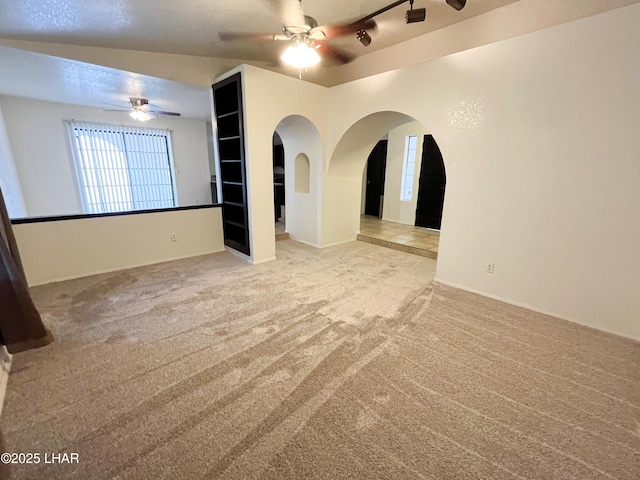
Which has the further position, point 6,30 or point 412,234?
point 412,234

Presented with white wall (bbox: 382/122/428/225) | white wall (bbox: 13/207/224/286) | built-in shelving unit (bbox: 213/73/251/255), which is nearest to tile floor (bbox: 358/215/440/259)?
white wall (bbox: 382/122/428/225)

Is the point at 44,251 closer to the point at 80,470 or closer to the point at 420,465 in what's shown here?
the point at 80,470

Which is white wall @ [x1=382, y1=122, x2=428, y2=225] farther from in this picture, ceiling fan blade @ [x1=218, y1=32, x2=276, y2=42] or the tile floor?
ceiling fan blade @ [x1=218, y1=32, x2=276, y2=42]

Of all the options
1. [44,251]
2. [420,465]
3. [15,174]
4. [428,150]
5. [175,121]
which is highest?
[175,121]

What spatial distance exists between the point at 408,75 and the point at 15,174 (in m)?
6.73

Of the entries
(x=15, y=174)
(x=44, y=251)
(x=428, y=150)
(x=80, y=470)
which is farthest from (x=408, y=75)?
(x=15, y=174)

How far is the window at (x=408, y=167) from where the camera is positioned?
6156 mm

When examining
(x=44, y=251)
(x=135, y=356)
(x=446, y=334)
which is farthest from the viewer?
(x=44, y=251)

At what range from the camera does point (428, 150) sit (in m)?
5.82

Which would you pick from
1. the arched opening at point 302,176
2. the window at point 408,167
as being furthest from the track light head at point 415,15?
the window at point 408,167

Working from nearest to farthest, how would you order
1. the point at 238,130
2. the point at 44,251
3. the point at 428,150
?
the point at 44,251 < the point at 238,130 < the point at 428,150

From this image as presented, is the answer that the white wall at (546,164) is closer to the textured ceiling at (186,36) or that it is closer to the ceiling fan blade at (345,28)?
the textured ceiling at (186,36)

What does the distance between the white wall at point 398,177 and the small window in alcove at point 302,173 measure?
2433mm

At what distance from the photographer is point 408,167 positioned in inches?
249
